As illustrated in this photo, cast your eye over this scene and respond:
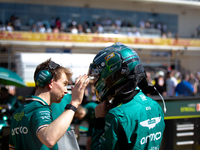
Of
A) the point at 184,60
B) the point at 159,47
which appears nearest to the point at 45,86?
the point at 159,47

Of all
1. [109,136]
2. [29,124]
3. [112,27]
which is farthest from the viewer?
[112,27]

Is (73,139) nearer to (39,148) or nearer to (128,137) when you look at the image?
(39,148)

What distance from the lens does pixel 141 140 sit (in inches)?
50.9

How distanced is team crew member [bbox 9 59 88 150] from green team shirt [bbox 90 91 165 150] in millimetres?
268

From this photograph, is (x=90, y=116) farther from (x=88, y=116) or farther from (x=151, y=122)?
(x=151, y=122)

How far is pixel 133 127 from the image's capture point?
50.3 inches

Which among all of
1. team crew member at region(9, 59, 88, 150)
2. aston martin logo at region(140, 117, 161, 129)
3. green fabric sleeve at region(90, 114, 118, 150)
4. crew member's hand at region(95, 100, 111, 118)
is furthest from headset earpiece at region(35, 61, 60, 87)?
aston martin logo at region(140, 117, 161, 129)

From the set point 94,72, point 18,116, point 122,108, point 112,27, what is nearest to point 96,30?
point 112,27

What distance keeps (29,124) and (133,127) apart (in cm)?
86

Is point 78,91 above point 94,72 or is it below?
below

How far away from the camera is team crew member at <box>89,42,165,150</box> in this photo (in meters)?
1.24

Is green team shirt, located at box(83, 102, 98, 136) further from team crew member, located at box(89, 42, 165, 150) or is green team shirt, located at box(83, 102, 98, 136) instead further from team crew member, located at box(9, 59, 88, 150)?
team crew member, located at box(89, 42, 165, 150)

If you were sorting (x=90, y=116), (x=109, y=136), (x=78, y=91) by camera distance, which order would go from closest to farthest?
(x=109, y=136) → (x=78, y=91) → (x=90, y=116)

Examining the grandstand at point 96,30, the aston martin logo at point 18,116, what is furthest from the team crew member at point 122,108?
the grandstand at point 96,30
